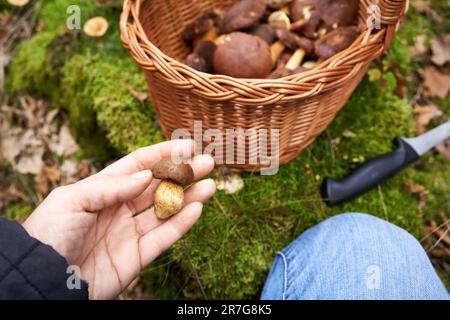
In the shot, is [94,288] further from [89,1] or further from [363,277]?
[89,1]

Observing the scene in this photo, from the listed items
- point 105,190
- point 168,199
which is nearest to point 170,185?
point 168,199

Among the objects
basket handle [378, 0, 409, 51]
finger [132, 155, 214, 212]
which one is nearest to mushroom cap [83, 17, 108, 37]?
finger [132, 155, 214, 212]

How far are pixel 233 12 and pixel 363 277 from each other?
1.57 m

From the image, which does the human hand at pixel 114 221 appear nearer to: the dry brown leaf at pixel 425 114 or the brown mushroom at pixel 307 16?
the brown mushroom at pixel 307 16

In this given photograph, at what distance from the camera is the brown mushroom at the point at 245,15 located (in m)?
2.23

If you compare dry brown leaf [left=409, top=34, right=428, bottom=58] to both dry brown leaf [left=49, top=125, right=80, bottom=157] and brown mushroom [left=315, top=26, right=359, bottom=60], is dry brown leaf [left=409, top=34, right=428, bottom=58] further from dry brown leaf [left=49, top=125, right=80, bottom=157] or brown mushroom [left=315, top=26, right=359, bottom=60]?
dry brown leaf [left=49, top=125, right=80, bottom=157]

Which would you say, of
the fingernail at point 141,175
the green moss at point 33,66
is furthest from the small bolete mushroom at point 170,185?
the green moss at point 33,66

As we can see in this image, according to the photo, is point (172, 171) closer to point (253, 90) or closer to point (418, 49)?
point (253, 90)

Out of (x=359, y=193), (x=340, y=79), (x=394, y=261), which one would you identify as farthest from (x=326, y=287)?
(x=340, y=79)

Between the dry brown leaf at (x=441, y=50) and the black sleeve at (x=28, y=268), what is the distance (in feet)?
9.93

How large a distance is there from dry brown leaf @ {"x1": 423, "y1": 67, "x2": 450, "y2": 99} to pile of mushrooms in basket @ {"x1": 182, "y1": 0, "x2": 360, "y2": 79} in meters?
1.00

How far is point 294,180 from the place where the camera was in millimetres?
2330

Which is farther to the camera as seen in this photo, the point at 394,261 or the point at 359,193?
the point at 359,193

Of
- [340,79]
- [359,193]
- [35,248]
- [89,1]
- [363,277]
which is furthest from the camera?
[89,1]
